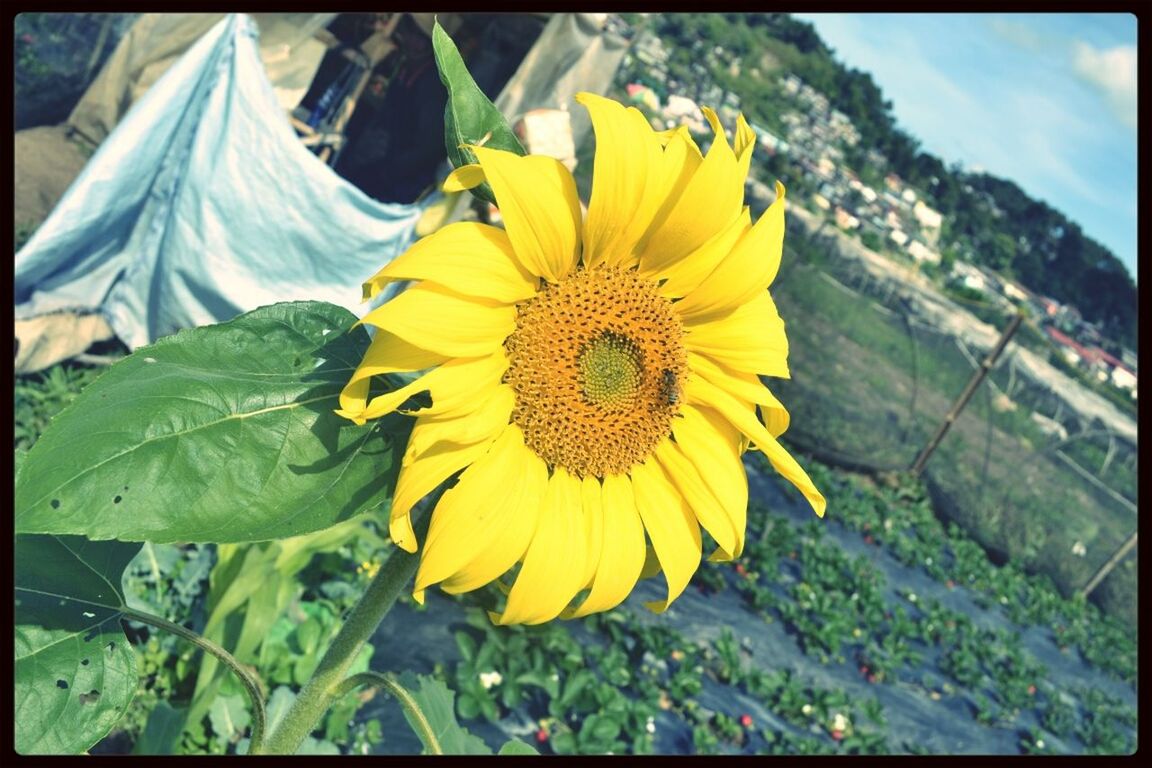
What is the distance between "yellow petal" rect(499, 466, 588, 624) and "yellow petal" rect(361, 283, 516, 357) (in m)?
0.15

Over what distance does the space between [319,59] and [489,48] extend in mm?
1903

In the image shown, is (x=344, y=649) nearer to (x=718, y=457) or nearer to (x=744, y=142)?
(x=718, y=457)

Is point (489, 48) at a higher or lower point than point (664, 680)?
higher

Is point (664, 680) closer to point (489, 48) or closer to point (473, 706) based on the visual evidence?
point (473, 706)

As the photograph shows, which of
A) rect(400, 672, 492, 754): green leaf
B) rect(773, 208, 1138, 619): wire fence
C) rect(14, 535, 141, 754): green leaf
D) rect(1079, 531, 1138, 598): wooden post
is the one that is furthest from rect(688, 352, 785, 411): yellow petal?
rect(1079, 531, 1138, 598): wooden post

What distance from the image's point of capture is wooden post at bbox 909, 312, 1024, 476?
283 inches

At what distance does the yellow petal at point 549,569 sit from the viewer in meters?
0.77

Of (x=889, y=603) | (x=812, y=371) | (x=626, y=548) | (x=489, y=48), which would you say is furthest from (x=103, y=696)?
(x=812, y=371)

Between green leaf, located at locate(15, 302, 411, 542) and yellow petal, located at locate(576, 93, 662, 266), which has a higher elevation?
yellow petal, located at locate(576, 93, 662, 266)

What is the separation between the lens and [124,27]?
20.5 ft

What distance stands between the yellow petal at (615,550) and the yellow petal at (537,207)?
0.21m

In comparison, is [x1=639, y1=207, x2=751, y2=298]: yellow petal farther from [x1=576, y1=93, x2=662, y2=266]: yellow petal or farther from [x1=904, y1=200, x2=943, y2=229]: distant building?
[x1=904, y1=200, x2=943, y2=229]: distant building

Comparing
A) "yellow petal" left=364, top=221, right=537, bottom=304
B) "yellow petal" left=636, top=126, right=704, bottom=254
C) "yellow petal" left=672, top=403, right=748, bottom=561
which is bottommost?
"yellow petal" left=672, top=403, right=748, bottom=561

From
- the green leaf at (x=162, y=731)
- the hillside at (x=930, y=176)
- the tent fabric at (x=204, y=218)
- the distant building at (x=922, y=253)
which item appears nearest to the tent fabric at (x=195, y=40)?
the tent fabric at (x=204, y=218)
